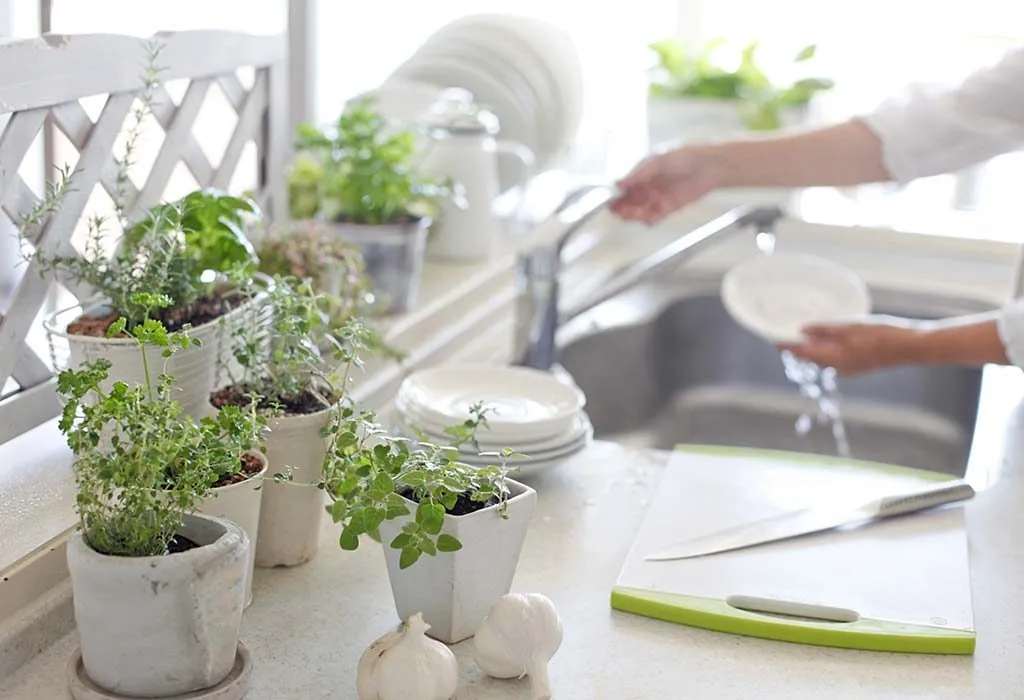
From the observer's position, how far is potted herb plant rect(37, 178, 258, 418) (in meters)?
0.95

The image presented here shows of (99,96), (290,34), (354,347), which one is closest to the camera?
(354,347)

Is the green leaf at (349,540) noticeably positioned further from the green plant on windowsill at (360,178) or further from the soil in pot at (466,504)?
the green plant on windowsill at (360,178)

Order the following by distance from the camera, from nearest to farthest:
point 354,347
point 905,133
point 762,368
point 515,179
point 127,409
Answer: point 127,409 → point 354,347 → point 905,133 → point 515,179 → point 762,368

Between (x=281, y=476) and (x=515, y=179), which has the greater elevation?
(x=281, y=476)

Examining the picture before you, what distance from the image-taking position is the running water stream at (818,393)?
6.35ft

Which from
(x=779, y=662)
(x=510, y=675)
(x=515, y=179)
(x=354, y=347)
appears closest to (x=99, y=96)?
(x=354, y=347)

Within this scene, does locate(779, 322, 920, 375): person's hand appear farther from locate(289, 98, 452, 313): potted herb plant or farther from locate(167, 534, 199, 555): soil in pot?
locate(167, 534, 199, 555): soil in pot

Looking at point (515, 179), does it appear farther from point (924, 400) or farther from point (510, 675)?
point (510, 675)

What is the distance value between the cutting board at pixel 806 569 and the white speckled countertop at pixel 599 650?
0.01 meters

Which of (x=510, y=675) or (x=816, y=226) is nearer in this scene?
(x=510, y=675)

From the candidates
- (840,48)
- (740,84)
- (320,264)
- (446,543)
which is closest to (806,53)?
(740,84)

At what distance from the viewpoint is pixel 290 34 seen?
1745 mm

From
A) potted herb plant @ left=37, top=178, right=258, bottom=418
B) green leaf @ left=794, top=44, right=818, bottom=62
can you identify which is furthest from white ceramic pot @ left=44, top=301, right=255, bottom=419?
green leaf @ left=794, top=44, right=818, bottom=62

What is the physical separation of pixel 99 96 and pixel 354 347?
40cm
